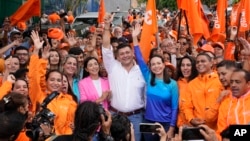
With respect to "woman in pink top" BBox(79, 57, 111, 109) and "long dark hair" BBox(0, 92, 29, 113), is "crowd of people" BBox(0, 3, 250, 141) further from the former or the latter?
"long dark hair" BBox(0, 92, 29, 113)

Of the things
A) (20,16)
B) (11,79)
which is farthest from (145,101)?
(20,16)

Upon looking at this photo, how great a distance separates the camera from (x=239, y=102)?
5.65m

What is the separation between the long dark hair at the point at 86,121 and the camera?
13.9ft

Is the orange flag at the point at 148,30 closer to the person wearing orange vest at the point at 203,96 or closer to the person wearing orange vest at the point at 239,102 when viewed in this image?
the person wearing orange vest at the point at 203,96

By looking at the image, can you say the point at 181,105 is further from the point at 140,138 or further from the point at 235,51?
the point at 235,51

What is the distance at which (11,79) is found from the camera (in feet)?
20.8

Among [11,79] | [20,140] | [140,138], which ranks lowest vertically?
[140,138]

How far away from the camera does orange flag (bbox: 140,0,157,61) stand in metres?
8.55

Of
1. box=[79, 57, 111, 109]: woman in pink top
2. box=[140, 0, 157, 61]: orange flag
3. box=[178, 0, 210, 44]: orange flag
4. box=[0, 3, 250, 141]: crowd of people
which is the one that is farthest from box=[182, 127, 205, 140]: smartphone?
box=[178, 0, 210, 44]: orange flag

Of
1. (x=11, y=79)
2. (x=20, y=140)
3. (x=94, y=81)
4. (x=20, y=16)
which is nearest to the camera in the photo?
(x=20, y=140)

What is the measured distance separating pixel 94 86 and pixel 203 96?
55.2 inches

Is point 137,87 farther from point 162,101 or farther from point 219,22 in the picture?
point 219,22

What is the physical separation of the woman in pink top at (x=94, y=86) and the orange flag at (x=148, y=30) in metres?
1.32

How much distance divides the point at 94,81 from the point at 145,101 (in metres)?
0.68
